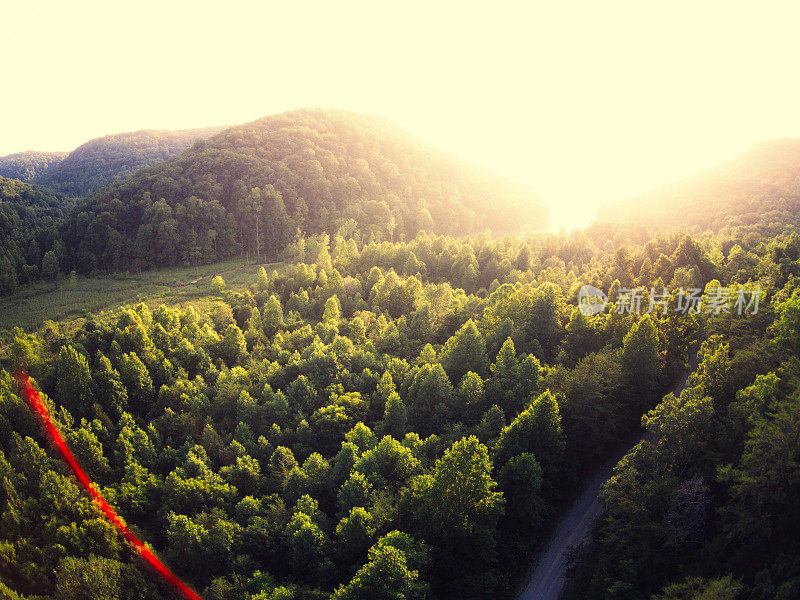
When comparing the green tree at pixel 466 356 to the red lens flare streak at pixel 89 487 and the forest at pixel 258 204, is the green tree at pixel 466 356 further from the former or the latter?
the forest at pixel 258 204

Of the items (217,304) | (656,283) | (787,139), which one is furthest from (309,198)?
(787,139)

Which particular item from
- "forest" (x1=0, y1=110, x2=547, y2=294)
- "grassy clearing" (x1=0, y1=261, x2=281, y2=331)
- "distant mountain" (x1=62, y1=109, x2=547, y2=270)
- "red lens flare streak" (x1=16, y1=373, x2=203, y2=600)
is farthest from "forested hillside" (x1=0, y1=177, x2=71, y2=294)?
"red lens flare streak" (x1=16, y1=373, x2=203, y2=600)

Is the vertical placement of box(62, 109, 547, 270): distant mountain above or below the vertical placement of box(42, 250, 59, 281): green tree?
above

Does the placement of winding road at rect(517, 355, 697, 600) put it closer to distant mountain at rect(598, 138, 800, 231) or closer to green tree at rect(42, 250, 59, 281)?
distant mountain at rect(598, 138, 800, 231)

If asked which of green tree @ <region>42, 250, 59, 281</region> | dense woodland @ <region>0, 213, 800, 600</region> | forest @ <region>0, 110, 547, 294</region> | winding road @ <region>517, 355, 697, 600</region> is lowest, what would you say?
winding road @ <region>517, 355, 697, 600</region>

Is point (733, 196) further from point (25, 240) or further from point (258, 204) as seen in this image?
point (25, 240)

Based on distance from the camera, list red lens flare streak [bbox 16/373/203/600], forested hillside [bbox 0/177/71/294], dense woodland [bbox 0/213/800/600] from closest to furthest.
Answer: dense woodland [bbox 0/213/800/600]
red lens flare streak [bbox 16/373/203/600]
forested hillside [bbox 0/177/71/294]

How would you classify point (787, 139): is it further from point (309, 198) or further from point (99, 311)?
point (99, 311)
